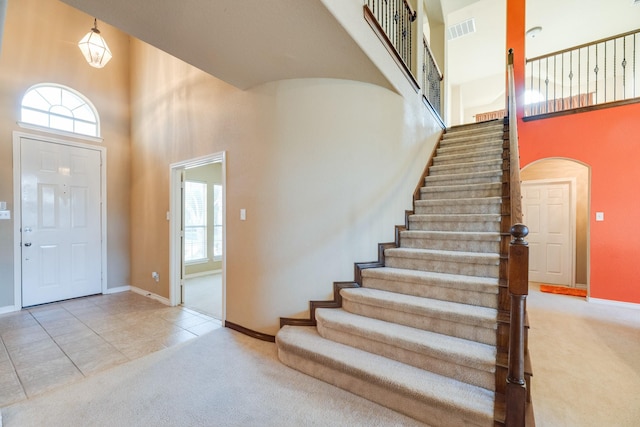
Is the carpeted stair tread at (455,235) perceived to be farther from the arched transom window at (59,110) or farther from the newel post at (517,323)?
the arched transom window at (59,110)

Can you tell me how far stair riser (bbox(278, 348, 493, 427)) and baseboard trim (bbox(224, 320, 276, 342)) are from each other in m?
0.49

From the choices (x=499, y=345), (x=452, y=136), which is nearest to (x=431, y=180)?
(x=452, y=136)

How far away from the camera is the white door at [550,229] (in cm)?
498

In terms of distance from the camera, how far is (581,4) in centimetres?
476

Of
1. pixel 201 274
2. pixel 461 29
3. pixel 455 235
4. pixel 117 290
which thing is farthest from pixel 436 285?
pixel 461 29

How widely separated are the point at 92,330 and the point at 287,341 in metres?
2.31

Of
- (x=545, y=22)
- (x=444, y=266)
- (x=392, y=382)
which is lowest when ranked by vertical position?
(x=392, y=382)

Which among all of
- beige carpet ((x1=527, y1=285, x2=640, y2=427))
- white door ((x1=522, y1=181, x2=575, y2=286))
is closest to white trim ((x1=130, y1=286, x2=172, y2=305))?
beige carpet ((x1=527, y1=285, x2=640, y2=427))

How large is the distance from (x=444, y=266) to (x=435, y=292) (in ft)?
1.14

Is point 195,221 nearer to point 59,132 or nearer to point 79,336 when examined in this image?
point 59,132

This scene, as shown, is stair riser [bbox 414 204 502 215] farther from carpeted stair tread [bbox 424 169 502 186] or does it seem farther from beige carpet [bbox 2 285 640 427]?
beige carpet [bbox 2 285 640 427]

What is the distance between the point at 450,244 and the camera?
2.82 metres

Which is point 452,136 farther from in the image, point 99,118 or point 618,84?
point 99,118

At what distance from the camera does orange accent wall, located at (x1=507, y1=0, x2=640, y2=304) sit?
3.72 m
